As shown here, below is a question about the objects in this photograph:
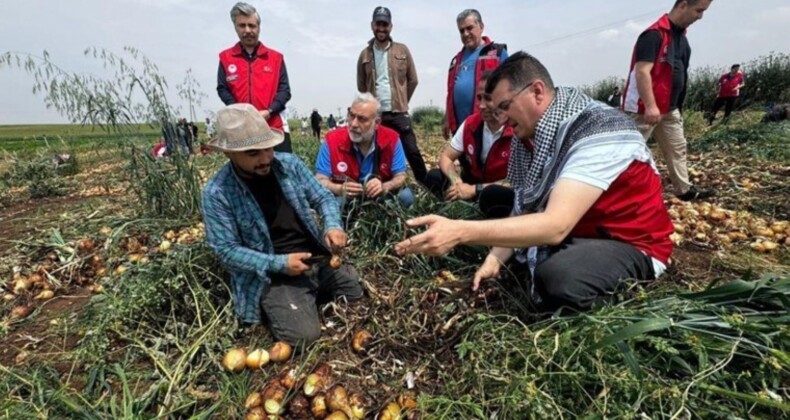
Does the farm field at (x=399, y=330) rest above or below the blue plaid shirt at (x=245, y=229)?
below

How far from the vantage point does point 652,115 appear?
3.26 m

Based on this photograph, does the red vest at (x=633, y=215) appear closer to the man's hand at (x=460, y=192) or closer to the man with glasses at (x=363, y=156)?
the man's hand at (x=460, y=192)

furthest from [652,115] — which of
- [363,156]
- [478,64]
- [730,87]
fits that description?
[730,87]

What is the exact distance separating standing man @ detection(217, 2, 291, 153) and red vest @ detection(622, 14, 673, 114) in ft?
9.52

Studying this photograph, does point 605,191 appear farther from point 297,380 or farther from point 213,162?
point 213,162

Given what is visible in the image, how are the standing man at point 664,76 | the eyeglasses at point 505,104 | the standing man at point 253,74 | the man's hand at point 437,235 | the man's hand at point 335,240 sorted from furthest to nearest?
the standing man at point 253,74, the standing man at point 664,76, the man's hand at point 335,240, the eyeglasses at point 505,104, the man's hand at point 437,235

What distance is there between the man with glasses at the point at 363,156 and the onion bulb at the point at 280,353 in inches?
48.0

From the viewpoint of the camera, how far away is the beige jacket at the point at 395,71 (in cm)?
390

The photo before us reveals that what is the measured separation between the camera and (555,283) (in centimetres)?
158

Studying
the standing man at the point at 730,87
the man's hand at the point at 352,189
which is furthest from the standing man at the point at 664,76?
the standing man at the point at 730,87

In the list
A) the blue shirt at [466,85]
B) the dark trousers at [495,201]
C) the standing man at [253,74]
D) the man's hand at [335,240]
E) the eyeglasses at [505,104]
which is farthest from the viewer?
the blue shirt at [466,85]

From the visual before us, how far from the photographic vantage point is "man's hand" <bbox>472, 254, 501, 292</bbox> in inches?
74.8

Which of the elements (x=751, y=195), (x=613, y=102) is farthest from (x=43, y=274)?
(x=613, y=102)

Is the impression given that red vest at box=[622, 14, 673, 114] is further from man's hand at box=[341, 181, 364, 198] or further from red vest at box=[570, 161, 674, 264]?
man's hand at box=[341, 181, 364, 198]
